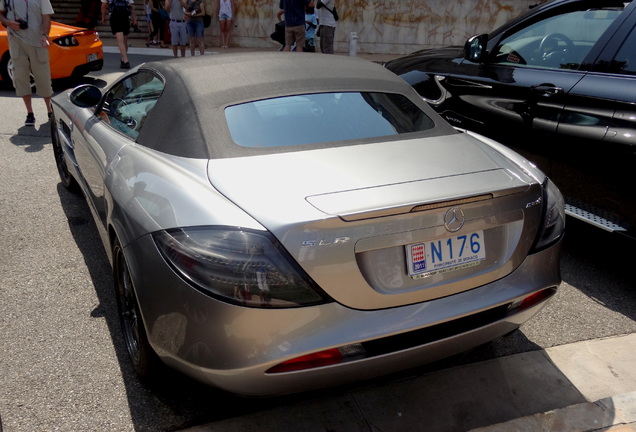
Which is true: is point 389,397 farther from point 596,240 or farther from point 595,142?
point 596,240

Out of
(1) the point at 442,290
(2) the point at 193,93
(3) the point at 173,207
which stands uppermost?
(2) the point at 193,93

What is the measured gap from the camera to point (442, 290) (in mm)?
2408

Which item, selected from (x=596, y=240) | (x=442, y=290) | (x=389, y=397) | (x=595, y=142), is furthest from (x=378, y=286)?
(x=596, y=240)

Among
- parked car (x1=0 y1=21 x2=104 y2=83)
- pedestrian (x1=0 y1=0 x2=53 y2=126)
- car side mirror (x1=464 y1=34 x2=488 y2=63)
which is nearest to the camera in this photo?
car side mirror (x1=464 y1=34 x2=488 y2=63)

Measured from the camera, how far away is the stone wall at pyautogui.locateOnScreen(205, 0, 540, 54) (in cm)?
1644

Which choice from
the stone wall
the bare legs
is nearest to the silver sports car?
the bare legs

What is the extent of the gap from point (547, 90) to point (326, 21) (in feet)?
27.9

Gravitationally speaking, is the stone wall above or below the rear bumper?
above

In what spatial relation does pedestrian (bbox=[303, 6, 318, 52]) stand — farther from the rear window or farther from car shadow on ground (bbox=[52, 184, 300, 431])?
car shadow on ground (bbox=[52, 184, 300, 431])

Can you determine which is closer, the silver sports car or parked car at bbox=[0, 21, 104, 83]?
the silver sports car

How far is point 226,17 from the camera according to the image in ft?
52.3

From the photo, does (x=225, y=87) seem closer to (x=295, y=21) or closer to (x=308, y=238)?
(x=308, y=238)

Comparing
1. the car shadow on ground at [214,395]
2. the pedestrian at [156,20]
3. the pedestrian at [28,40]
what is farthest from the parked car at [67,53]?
the car shadow on ground at [214,395]

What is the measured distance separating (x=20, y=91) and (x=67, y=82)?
2912 mm
